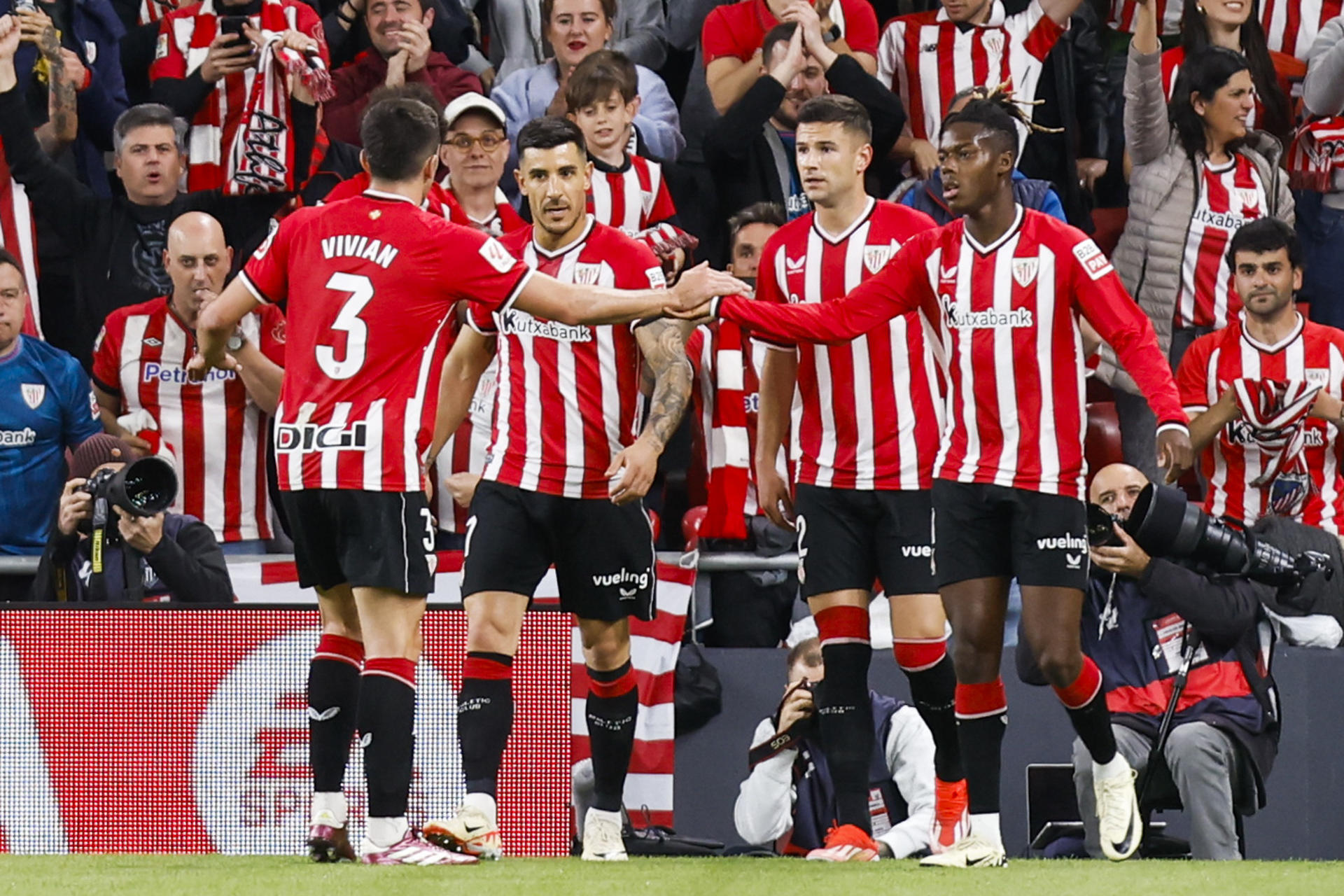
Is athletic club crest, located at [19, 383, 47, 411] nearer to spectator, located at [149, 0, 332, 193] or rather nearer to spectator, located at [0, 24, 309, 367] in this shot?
spectator, located at [0, 24, 309, 367]

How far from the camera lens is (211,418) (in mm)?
8328

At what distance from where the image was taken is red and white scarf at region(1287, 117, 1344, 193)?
389 inches

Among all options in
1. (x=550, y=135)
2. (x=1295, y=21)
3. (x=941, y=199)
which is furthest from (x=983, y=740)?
(x=1295, y=21)

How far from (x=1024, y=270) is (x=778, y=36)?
3702 millimetres

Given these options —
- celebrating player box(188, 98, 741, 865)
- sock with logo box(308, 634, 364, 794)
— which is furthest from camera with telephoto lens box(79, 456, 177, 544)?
sock with logo box(308, 634, 364, 794)

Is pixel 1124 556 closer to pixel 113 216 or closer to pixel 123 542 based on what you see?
pixel 123 542

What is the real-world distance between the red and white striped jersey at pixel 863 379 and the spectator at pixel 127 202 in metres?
3.46

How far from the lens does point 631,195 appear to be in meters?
8.78

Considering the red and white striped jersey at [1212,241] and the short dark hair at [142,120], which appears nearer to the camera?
the short dark hair at [142,120]

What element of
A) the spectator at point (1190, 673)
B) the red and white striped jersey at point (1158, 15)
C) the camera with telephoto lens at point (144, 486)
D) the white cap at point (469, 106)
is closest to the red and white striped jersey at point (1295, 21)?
the red and white striped jersey at point (1158, 15)

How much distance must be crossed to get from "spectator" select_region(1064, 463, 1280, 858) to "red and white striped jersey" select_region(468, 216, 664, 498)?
69.2 inches

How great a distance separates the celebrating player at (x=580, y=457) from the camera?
6.16 m

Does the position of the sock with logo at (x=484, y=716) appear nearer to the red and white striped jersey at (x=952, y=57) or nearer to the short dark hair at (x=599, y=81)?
the short dark hair at (x=599, y=81)

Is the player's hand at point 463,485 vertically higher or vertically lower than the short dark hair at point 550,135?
lower
